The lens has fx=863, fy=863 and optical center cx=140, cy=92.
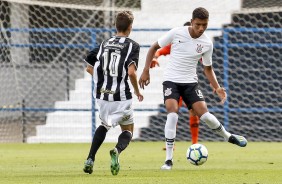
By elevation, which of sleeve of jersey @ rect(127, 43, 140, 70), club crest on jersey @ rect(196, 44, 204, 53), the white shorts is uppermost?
sleeve of jersey @ rect(127, 43, 140, 70)

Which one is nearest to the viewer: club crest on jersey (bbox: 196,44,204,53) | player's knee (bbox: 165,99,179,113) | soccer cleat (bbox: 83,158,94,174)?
soccer cleat (bbox: 83,158,94,174)

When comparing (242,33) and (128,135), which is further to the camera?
(242,33)

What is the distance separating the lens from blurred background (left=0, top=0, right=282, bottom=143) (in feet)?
52.0

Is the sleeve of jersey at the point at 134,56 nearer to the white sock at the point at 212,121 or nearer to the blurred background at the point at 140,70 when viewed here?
the white sock at the point at 212,121

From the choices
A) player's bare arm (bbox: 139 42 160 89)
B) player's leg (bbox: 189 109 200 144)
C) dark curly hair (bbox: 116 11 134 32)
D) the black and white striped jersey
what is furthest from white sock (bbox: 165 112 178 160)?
player's leg (bbox: 189 109 200 144)

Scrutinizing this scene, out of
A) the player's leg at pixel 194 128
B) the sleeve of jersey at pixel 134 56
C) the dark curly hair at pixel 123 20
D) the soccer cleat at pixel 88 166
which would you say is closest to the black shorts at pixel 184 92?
the sleeve of jersey at pixel 134 56

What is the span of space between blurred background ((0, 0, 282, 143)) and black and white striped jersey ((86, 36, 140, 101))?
7.20 meters

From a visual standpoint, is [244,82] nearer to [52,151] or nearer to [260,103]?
[260,103]

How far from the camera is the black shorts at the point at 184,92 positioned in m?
9.21

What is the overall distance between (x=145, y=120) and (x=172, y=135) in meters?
7.46

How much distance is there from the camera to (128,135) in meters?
8.35

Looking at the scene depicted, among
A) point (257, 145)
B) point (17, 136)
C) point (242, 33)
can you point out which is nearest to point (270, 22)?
point (242, 33)

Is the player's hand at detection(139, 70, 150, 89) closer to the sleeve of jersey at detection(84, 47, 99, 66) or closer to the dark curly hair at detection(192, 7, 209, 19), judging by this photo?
the sleeve of jersey at detection(84, 47, 99, 66)

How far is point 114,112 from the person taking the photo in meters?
8.30
